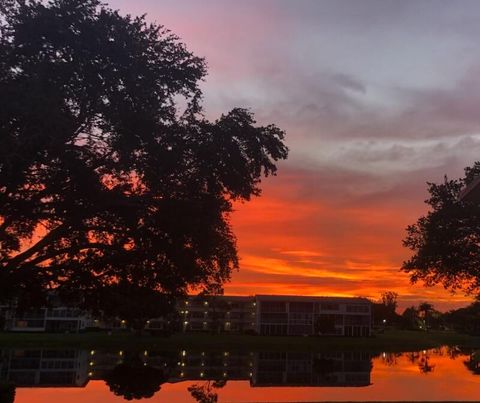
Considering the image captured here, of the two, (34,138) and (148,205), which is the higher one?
(34,138)

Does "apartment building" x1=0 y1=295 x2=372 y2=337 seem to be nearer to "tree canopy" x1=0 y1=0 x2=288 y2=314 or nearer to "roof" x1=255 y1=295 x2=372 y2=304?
"roof" x1=255 y1=295 x2=372 y2=304

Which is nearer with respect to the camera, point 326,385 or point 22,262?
point 22,262

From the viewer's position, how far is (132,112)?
16.3m

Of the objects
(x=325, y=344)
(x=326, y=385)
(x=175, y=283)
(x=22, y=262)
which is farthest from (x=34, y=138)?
(x=325, y=344)

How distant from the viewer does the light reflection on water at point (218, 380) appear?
30252 millimetres

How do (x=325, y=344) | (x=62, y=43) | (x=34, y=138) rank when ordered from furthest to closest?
(x=325, y=344)
(x=62, y=43)
(x=34, y=138)

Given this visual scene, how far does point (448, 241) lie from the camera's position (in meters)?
37.2

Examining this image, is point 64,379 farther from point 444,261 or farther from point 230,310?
point 230,310

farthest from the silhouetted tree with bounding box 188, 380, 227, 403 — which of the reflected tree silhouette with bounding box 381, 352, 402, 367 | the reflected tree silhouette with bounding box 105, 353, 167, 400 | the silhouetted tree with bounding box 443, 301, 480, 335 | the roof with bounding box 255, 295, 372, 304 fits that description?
the silhouetted tree with bounding box 443, 301, 480, 335

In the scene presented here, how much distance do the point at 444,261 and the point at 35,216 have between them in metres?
29.4

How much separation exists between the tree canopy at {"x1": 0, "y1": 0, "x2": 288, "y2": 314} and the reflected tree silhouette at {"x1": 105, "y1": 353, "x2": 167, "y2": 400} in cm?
1259

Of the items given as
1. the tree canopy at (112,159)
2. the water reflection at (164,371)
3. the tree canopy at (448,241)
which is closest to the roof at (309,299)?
the water reflection at (164,371)

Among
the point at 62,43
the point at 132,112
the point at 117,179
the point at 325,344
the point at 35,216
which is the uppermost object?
the point at 62,43

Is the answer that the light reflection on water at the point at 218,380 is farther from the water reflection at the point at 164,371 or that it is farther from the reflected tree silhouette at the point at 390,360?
the reflected tree silhouette at the point at 390,360
